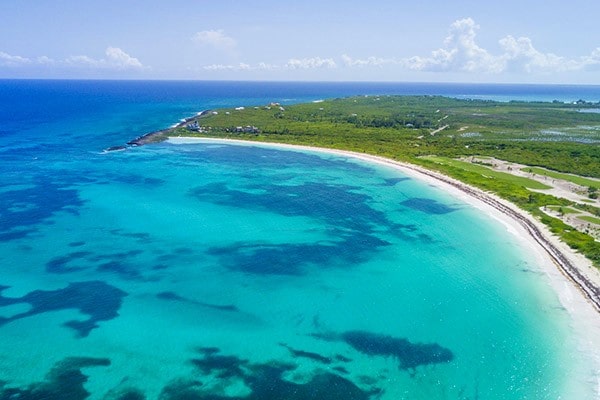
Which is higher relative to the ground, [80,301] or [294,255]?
[294,255]

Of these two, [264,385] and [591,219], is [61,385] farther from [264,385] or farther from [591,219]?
[591,219]

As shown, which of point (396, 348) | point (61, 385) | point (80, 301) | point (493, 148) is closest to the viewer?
point (61, 385)

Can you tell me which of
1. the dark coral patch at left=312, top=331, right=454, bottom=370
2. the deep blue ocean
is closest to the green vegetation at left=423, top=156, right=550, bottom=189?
the deep blue ocean

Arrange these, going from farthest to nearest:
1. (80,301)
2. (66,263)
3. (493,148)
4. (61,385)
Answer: (493,148), (66,263), (80,301), (61,385)

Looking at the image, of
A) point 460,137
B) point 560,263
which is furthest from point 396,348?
point 460,137

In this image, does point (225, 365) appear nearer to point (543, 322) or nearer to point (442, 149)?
point (543, 322)

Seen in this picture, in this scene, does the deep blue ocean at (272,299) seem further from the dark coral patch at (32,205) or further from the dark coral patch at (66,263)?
the dark coral patch at (32,205)

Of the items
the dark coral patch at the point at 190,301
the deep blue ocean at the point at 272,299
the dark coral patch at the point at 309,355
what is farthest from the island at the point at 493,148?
the dark coral patch at the point at 190,301

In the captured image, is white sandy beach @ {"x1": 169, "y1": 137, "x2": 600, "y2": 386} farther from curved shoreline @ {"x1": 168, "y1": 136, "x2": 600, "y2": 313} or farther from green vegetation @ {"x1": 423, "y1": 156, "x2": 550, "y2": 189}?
green vegetation @ {"x1": 423, "y1": 156, "x2": 550, "y2": 189}
